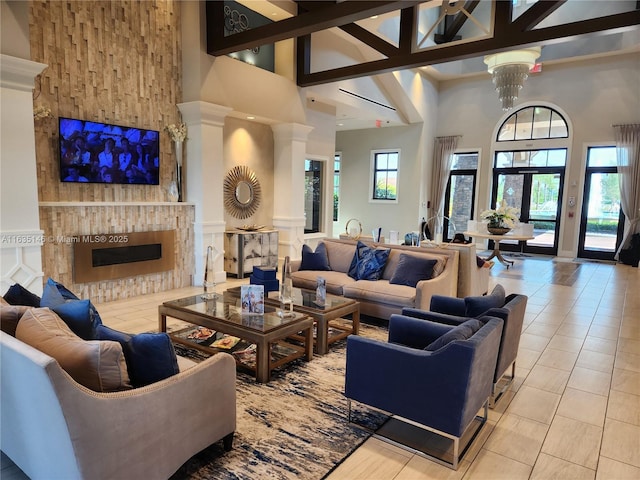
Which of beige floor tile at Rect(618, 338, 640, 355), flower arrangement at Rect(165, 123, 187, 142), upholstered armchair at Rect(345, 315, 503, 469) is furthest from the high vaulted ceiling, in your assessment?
beige floor tile at Rect(618, 338, 640, 355)

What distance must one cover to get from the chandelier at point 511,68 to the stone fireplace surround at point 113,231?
254 inches

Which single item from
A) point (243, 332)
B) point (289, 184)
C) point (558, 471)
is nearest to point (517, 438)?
point (558, 471)

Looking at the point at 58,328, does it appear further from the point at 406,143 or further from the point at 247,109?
the point at 406,143

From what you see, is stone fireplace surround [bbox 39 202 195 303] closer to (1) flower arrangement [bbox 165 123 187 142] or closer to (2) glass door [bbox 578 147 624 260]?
(1) flower arrangement [bbox 165 123 187 142]

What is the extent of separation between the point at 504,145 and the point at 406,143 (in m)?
2.51

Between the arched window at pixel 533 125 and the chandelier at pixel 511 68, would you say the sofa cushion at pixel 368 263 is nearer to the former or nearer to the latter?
the chandelier at pixel 511 68

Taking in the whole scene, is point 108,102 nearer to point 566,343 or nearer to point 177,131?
point 177,131

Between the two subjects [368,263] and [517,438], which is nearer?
[517,438]

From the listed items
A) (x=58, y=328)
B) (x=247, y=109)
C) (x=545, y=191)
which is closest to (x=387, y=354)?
(x=58, y=328)

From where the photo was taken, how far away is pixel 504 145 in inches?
423

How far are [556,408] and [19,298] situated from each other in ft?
11.5

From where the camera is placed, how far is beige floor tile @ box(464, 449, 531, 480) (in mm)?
2104

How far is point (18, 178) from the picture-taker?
401 centimetres

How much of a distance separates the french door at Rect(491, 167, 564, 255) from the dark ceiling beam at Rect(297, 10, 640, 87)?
5880 millimetres
